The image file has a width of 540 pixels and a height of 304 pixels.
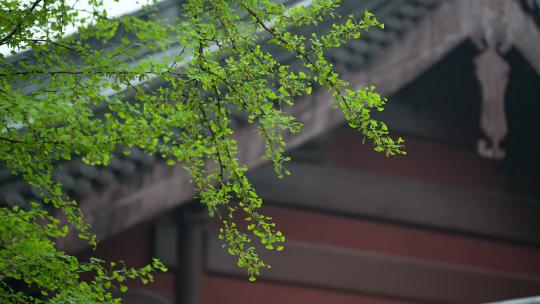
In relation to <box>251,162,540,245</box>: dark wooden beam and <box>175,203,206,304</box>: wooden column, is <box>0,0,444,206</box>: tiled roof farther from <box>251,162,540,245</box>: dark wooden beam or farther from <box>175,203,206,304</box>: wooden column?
<box>251,162,540,245</box>: dark wooden beam

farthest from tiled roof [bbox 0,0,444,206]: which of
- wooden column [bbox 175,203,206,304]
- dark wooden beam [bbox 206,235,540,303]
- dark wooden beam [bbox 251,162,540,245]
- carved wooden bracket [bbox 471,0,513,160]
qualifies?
dark wooden beam [bbox 206,235,540,303]

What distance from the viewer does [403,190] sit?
10219mm

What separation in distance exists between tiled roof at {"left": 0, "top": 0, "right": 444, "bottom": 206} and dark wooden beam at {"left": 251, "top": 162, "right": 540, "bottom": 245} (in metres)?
1.25

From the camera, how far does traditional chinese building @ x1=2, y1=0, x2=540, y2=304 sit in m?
8.74

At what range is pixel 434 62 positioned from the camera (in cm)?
943

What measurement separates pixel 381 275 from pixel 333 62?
86.7 inches

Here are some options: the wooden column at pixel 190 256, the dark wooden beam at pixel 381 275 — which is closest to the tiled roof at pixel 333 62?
the wooden column at pixel 190 256

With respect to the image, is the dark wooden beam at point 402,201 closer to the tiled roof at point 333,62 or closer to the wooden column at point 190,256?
the wooden column at point 190,256

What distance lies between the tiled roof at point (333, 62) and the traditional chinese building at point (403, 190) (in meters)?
0.02

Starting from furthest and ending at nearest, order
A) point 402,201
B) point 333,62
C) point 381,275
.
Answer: point 402,201 < point 381,275 < point 333,62

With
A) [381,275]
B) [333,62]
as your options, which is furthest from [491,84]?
[381,275]

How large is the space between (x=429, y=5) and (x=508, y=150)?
2.17m

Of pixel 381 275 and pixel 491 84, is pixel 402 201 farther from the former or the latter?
pixel 491 84

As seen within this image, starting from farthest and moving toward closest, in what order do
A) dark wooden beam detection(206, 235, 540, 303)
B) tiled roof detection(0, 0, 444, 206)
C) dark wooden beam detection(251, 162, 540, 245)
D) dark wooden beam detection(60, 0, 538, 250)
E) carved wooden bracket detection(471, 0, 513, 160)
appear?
1. dark wooden beam detection(251, 162, 540, 245)
2. carved wooden bracket detection(471, 0, 513, 160)
3. dark wooden beam detection(206, 235, 540, 303)
4. dark wooden beam detection(60, 0, 538, 250)
5. tiled roof detection(0, 0, 444, 206)
